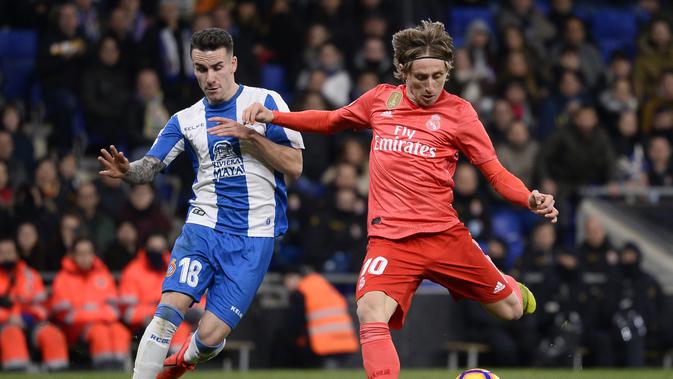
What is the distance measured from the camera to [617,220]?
16906 mm

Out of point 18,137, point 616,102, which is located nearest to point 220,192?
point 18,137

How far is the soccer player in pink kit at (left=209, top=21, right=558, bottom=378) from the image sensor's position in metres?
8.20

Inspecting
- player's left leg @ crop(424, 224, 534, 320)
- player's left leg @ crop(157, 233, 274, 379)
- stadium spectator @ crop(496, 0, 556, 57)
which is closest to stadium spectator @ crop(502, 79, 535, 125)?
stadium spectator @ crop(496, 0, 556, 57)

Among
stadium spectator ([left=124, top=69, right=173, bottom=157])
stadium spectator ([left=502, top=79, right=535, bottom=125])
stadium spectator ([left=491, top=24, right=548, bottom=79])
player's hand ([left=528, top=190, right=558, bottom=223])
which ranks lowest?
player's hand ([left=528, top=190, right=558, bottom=223])

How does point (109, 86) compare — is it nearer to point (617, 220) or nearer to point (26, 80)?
point (26, 80)

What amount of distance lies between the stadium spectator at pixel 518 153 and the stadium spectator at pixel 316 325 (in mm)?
3369

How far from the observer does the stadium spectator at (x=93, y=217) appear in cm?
1465

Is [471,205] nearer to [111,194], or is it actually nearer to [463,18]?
[111,194]

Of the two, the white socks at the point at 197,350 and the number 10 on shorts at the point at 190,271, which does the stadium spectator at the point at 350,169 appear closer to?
the white socks at the point at 197,350

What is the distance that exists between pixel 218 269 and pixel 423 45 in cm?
191

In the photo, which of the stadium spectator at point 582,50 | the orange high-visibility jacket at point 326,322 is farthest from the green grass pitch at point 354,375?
the stadium spectator at point 582,50

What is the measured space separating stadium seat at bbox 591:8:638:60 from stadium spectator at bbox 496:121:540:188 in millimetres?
4626

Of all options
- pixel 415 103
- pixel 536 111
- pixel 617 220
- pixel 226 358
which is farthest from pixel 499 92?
pixel 415 103

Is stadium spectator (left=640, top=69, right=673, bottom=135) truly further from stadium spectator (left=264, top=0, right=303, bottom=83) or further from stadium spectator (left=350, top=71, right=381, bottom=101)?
stadium spectator (left=264, top=0, right=303, bottom=83)
